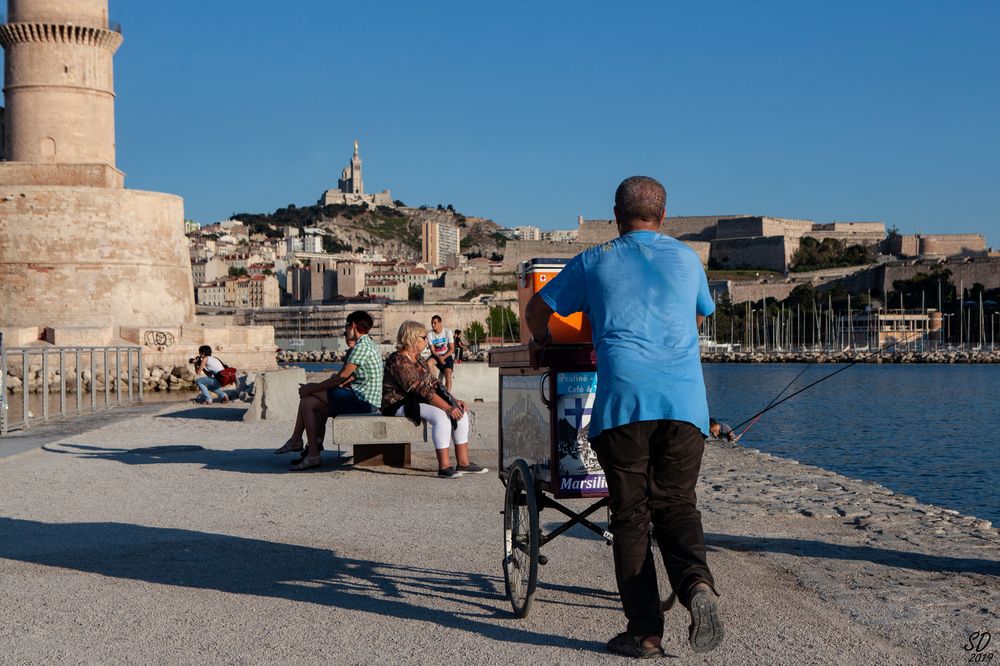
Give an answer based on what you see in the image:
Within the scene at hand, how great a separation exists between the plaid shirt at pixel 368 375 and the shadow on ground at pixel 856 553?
121 inches

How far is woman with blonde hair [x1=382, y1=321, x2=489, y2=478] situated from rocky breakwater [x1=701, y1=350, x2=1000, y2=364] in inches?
2590

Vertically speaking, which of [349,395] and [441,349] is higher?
[441,349]

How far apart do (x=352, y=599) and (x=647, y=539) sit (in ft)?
4.02

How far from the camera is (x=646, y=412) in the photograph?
308 cm

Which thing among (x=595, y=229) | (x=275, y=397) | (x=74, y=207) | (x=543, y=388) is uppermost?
(x=595, y=229)

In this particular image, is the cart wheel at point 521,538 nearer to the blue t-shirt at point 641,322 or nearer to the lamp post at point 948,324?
the blue t-shirt at point 641,322

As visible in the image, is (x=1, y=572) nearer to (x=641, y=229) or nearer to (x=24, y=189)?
(x=641, y=229)

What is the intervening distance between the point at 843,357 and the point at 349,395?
72175mm

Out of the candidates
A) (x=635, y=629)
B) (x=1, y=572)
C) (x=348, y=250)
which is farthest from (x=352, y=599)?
(x=348, y=250)

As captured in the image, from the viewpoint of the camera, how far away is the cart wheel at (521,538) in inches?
135

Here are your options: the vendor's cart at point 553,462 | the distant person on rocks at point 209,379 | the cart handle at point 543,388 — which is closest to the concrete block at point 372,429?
→ the vendor's cart at point 553,462

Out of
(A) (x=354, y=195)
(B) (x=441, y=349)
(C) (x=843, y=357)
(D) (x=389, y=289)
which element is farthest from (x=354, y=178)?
(B) (x=441, y=349)

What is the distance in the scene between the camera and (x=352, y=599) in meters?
3.81

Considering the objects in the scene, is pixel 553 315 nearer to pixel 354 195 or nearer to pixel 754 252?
pixel 754 252
